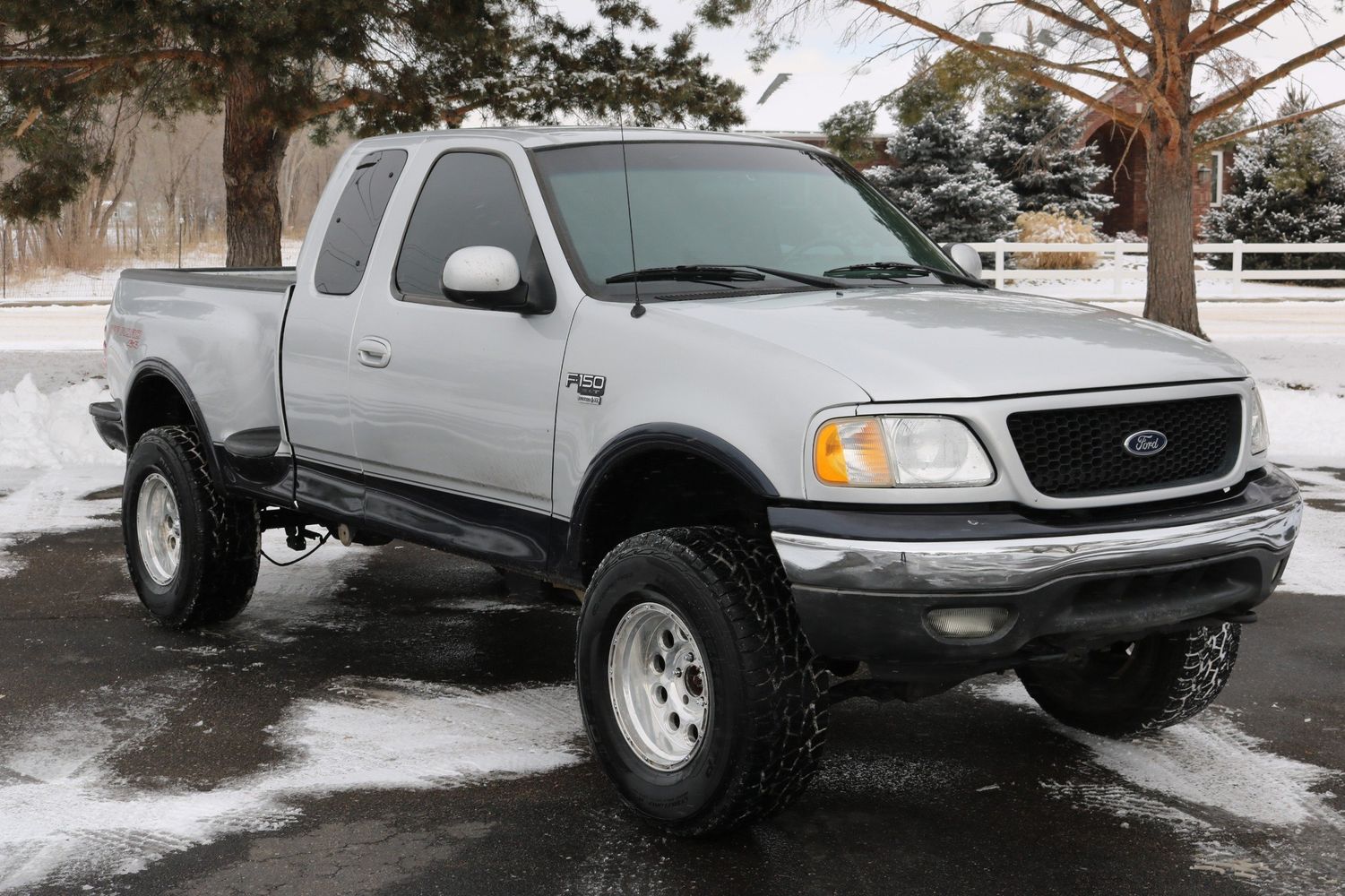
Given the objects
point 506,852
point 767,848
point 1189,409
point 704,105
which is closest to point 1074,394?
point 1189,409

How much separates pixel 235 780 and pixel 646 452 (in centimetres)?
174

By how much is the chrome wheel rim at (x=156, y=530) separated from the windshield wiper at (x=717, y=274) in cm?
307

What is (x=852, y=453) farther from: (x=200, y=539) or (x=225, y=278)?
(x=225, y=278)

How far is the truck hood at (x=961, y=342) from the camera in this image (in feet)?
12.9

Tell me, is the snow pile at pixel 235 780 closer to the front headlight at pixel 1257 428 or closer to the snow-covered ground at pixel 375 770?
the snow-covered ground at pixel 375 770

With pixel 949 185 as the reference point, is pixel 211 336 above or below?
below

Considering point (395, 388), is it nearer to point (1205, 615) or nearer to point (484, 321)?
point (484, 321)

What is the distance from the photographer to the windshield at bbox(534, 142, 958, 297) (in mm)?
4898

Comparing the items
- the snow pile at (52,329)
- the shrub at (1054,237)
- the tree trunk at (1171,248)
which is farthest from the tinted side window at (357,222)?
the shrub at (1054,237)

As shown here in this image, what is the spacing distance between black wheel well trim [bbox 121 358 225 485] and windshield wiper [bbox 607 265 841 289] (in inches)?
97.7

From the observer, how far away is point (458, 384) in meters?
5.09

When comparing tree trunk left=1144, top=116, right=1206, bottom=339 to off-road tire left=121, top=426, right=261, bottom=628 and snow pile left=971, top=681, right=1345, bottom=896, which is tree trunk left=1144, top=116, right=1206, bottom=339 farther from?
off-road tire left=121, top=426, right=261, bottom=628

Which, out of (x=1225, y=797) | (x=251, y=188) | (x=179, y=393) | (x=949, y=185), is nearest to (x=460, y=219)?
(x=179, y=393)

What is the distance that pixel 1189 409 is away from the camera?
4.23 m
